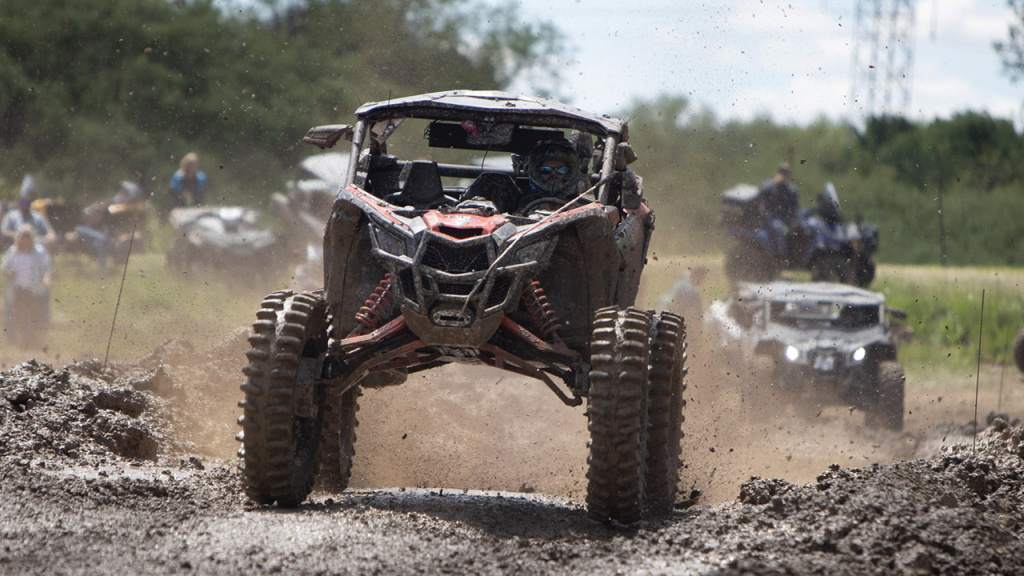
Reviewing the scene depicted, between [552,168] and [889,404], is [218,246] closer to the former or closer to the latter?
[889,404]

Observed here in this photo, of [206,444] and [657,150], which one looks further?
[657,150]

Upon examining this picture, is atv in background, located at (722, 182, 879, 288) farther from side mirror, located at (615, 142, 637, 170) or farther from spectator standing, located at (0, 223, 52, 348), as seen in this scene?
spectator standing, located at (0, 223, 52, 348)

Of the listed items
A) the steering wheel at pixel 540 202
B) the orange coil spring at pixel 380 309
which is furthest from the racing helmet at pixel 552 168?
the orange coil spring at pixel 380 309

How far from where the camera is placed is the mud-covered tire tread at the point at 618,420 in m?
5.85

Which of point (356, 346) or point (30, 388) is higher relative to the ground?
point (356, 346)

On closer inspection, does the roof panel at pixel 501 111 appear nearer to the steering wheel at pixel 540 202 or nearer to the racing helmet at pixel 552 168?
the racing helmet at pixel 552 168

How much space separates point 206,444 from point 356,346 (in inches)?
148

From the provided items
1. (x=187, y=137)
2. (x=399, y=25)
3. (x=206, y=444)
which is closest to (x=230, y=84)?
(x=187, y=137)

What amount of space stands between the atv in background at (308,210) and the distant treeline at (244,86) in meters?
1.31

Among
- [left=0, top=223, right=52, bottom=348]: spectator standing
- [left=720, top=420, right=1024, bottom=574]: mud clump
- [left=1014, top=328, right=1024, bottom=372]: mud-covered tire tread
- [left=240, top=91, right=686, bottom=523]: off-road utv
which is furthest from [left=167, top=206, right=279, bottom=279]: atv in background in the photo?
[left=720, top=420, right=1024, bottom=574]: mud clump

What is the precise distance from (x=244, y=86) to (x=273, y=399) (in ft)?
59.3

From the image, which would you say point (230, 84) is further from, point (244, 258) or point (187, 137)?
point (244, 258)

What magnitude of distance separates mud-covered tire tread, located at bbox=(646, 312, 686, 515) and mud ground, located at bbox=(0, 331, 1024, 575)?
0.99 feet

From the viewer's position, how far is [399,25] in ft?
61.2
